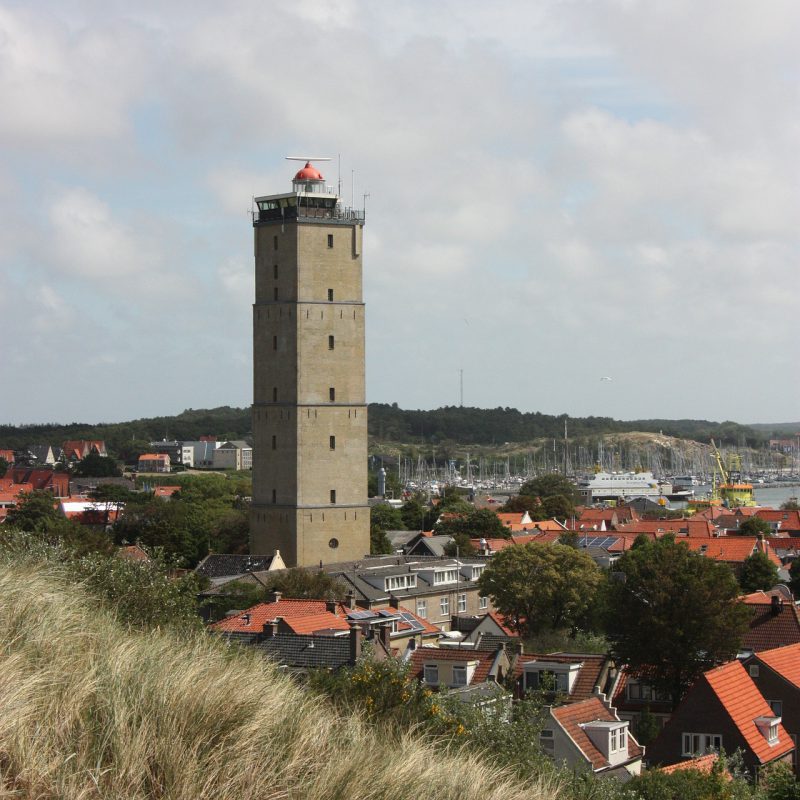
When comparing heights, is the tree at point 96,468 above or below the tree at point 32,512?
above

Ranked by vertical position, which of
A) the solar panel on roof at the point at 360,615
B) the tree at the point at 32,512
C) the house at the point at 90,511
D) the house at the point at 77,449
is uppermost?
the house at the point at 77,449

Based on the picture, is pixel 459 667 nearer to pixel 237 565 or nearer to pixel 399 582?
pixel 399 582

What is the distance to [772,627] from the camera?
32.7 m

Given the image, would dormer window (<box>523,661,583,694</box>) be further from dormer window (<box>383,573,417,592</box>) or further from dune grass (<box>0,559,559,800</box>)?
dormer window (<box>383,573,417,592</box>)

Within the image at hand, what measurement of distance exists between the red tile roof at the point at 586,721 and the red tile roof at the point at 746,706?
1.85 m

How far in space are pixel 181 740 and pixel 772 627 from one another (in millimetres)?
27406

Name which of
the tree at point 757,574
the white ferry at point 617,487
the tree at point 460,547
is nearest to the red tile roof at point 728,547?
the tree at point 757,574

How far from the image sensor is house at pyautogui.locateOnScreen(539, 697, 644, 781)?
70.2 ft

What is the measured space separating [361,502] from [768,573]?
15001mm

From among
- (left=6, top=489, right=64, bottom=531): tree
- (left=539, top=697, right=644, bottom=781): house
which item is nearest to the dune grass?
(left=539, top=697, right=644, bottom=781): house

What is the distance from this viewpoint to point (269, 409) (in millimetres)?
50312

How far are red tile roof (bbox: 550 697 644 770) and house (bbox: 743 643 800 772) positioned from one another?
11.9ft

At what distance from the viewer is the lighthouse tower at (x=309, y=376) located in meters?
49.3

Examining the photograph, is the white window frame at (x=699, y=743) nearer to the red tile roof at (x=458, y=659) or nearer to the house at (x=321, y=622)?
the red tile roof at (x=458, y=659)
